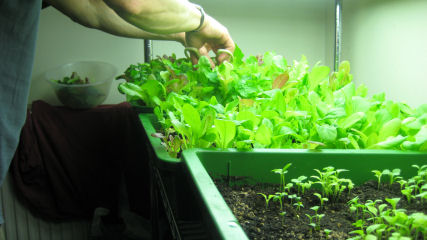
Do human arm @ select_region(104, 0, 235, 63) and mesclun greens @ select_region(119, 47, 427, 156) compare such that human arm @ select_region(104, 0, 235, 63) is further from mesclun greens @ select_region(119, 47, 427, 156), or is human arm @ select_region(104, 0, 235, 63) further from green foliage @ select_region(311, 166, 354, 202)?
green foliage @ select_region(311, 166, 354, 202)

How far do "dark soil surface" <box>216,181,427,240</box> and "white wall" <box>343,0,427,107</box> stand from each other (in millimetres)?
827

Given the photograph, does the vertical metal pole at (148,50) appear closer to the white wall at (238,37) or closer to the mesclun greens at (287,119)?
the white wall at (238,37)

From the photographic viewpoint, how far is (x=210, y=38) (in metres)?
1.19

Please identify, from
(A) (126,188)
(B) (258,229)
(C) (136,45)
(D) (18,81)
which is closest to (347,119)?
(B) (258,229)

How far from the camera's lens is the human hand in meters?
1.14

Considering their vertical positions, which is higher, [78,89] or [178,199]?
[78,89]

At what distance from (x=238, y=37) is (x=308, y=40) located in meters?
0.32

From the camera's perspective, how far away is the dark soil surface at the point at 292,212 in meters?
0.40

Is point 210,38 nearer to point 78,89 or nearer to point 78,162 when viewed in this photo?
point 78,89

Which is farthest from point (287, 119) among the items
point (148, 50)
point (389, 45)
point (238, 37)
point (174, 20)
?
point (148, 50)

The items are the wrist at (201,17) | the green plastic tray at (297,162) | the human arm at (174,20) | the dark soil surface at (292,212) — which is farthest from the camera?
the wrist at (201,17)

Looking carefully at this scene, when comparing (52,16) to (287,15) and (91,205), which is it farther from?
(287,15)

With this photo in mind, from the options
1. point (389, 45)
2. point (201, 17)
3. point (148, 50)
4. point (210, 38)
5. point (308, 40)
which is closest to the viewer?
point (201, 17)

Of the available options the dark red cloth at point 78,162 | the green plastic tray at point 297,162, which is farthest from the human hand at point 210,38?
the green plastic tray at point 297,162
